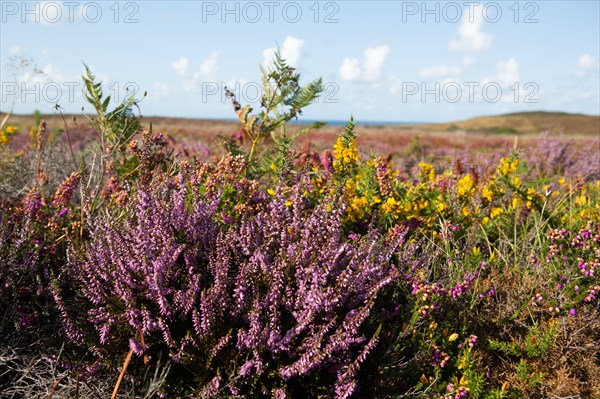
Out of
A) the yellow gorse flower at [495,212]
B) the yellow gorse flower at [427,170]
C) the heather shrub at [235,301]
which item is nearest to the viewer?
the heather shrub at [235,301]

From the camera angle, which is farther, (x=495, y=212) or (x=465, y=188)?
(x=465, y=188)

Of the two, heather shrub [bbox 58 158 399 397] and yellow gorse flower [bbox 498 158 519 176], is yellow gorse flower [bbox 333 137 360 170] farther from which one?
yellow gorse flower [bbox 498 158 519 176]

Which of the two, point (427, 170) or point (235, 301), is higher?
point (427, 170)

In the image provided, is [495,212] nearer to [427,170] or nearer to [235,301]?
[427,170]

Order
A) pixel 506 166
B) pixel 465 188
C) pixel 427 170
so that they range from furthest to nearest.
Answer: pixel 427 170 → pixel 506 166 → pixel 465 188

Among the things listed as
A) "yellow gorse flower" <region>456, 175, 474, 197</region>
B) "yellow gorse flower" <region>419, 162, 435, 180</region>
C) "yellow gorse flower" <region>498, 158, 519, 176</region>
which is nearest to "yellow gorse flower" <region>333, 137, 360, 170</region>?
"yellow gorse flower" <region>456, 175, 474, 197</region>

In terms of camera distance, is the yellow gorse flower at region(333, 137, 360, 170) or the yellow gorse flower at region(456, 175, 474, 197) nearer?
the yellow gorse flower at region(333, 137, 360, 170)

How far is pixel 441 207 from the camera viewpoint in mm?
3436

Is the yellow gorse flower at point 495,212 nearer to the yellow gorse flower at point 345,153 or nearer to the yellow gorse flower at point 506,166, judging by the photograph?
the yellow gorse flower at point 506,166

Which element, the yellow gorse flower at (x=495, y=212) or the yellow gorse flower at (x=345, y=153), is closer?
the yellow gorse flower at (x=345, y=153)

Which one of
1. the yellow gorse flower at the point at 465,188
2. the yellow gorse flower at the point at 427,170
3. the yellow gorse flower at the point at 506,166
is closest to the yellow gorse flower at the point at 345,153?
the yellow gorse flower at the point at 465,188

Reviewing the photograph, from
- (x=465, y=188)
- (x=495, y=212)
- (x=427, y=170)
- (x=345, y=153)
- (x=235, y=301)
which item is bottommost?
(x=235, y=301)

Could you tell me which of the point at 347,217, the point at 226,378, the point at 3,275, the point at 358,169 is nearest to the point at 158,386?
the point at 226,378

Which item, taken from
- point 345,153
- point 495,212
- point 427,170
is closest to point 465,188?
point 495,212
